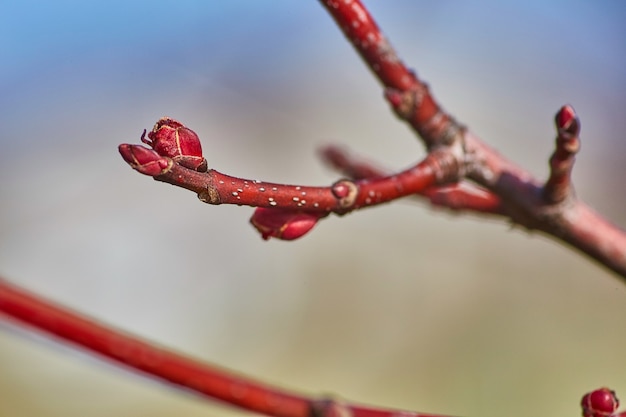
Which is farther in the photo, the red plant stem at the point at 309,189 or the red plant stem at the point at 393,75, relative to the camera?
the red plant stem at the point at 393,75

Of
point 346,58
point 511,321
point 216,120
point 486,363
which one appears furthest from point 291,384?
point 346,58

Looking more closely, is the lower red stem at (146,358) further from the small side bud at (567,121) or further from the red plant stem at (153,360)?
the small side bud at (567,121)

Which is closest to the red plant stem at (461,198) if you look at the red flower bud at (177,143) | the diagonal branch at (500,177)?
the diagonal branch at (500,177)

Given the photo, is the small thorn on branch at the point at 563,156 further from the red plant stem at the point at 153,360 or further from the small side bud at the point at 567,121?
the red plant stem at the point at 153,360

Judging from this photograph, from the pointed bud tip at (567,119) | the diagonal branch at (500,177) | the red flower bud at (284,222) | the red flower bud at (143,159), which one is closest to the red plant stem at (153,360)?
the red flower bud at (143,159)

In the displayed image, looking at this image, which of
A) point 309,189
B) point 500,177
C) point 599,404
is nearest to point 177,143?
point 309,189

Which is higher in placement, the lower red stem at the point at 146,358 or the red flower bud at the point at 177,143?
the red flower bud at the point at 177,143

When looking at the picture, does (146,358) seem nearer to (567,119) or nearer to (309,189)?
(309,189)

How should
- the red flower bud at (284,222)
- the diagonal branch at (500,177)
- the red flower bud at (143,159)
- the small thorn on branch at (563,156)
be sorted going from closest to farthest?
1. the red flower bud at (143,159)
2. the red flower bud at (284,222)
3. the small thorn on branch at (563,156)
4. the diagonal branch at (500,177)

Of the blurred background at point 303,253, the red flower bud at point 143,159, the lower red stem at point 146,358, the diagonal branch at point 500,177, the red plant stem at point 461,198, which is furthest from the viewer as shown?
the blurred background at point 303,253

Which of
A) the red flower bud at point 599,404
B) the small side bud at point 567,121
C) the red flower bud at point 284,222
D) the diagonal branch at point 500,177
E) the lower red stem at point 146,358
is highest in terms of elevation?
the diagonal branch at point 500,177
